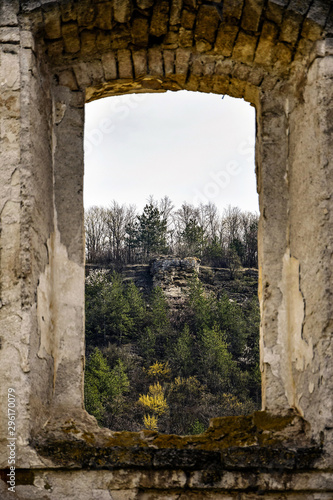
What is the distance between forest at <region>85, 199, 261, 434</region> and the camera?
22.6 metres

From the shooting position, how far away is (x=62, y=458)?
2371 millimetres

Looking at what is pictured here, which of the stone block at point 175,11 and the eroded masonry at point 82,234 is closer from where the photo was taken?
the eroded masonry at point 82,234

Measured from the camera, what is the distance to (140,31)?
9.38 feet

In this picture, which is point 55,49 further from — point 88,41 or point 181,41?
point 181,41

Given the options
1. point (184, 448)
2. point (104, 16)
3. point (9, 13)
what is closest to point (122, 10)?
point (104, 16)

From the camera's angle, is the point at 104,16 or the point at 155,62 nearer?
the point at 104,16

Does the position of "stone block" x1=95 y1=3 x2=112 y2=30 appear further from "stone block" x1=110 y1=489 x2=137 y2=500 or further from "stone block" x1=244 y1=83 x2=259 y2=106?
"stone block" x1=110 y1=489 x2=137 y2=500

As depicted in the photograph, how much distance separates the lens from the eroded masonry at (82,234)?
7.80 feet

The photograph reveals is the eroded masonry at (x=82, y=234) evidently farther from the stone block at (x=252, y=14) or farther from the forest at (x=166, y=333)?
the forest at (x=166, y=333)

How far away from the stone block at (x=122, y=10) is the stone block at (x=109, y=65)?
22 cm

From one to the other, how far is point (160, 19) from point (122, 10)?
21cm

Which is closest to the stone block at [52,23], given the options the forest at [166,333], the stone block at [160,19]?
the stone block at [160,19]

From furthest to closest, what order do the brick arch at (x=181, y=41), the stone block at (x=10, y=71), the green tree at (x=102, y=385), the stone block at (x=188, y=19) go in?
the green tree at (x=102, y=385), the stone block at (x=188, y=19), the brick arch at (x=181, y=41), the stone block at (x=10, y=71)

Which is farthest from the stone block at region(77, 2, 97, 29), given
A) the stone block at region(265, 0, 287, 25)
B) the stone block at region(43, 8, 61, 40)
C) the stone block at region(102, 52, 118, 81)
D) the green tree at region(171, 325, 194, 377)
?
the green tree at region(171, 325, 194, 377)
